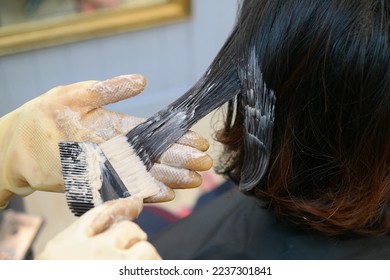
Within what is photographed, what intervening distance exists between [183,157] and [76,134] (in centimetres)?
29

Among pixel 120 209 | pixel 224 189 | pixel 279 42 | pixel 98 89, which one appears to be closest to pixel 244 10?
pixel 279 42

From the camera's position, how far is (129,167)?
1.05 metres

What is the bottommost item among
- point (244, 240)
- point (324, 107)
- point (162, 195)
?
point (244, 240)

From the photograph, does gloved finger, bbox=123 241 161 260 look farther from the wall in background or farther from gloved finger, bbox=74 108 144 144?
the wall in background

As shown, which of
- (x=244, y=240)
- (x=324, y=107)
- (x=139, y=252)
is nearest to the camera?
(x=139, y=252)

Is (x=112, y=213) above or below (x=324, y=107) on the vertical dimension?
below

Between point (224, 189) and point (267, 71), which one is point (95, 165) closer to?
point (267, 71)

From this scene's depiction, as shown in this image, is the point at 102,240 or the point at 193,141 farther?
the point at 193,141

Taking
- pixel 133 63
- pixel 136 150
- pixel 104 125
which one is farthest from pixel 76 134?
pixel 133 63

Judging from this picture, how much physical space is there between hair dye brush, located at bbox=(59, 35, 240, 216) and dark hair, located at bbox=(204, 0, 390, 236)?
0.05 metres

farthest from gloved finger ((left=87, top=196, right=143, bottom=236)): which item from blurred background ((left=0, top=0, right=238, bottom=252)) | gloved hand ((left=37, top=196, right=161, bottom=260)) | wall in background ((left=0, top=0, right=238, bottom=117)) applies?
wall in background ((left=0, top=0, right=238, bottom=117))

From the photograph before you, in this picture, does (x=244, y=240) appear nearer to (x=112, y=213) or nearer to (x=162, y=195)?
(x=162, y=195)

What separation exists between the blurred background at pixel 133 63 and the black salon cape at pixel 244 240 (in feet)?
2.07

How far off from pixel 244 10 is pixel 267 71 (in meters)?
0.18
